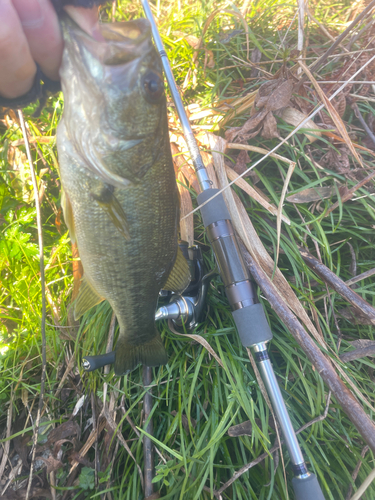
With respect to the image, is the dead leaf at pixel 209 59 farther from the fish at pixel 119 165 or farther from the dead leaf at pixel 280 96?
the fish at pixel 119 165

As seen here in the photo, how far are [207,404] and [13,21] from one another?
91.2 inches

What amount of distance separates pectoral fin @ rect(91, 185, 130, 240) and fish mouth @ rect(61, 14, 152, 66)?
0.53 meters

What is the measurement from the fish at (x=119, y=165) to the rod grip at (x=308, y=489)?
119 cm

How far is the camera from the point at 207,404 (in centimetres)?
196

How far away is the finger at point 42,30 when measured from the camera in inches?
42.7

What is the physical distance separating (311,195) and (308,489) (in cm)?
180

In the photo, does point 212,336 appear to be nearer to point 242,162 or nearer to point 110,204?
point 110,204

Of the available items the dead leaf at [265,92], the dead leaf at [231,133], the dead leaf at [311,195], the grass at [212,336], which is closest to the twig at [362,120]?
the grass at [212,336]

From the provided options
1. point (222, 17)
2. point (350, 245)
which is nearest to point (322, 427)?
point (350, 245)

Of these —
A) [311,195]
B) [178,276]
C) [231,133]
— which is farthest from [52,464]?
[231,133]

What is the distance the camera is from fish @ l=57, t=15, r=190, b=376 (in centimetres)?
117

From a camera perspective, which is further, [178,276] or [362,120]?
[362,120]

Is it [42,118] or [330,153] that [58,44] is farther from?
[330,153]

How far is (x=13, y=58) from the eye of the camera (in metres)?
1.16
